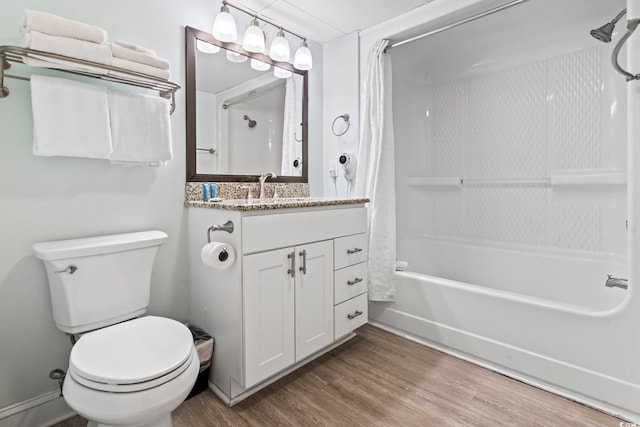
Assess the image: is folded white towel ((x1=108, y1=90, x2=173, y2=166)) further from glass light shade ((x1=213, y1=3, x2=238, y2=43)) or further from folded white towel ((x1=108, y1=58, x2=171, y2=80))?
glass light shade ((x1=213, y1=3, x2=238, y2=43))

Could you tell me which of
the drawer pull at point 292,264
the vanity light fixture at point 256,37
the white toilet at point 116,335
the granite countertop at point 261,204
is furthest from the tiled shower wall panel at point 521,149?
the white toilet at point 116,335

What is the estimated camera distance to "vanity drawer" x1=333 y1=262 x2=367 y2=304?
6.43 ft

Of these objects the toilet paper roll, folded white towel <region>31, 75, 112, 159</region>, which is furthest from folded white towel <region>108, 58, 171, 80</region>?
the toilet paper roll

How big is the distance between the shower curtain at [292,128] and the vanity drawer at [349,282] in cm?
88

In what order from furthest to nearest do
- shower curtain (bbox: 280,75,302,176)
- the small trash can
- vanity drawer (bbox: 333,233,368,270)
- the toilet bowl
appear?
1. shower curtain (bbox: 280,75,302,176)
2. vanity drawer (bbox: 333,233,368,270)
3. the small trash can
4. the toilet bowl

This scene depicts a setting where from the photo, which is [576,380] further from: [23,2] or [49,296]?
[23,2]

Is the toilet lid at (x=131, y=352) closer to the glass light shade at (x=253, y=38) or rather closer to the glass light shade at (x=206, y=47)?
the glass light shade at (x=206, y=47)

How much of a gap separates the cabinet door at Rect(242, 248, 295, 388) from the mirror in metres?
0.73

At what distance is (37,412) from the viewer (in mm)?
1405

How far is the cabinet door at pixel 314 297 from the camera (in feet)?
5.66

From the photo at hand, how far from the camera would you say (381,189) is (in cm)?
236

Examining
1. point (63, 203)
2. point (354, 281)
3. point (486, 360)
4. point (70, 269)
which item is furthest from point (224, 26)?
point (486, 360)

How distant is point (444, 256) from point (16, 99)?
3013mm

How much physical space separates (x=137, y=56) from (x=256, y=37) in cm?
78
